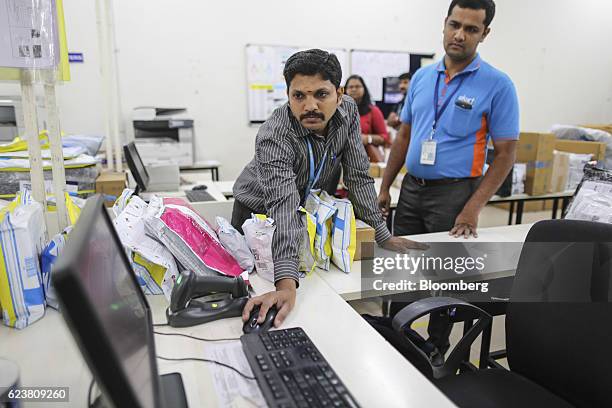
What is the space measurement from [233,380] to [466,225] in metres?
1.45

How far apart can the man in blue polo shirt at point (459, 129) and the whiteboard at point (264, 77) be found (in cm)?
254

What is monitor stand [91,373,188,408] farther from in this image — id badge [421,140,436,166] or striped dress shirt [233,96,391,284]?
id badge [421,140,436,166]

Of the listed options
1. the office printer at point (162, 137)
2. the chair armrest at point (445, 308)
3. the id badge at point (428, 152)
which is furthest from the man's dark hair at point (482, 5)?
the office printer at point (162, 137)

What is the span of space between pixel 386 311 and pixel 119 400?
7.28 feet

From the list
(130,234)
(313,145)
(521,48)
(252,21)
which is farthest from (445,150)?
(521,48)

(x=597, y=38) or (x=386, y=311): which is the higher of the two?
(x=597, y=38)

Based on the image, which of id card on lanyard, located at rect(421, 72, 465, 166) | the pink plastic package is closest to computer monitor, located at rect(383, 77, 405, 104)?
id card on lanyard, located at rect(421, 72, 465, 166)

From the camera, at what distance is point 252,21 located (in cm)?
442

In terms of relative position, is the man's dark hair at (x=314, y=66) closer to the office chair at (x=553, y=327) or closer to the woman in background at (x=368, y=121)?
the office chair at (x=553, y=327)

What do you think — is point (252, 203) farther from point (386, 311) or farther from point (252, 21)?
point (252, 21)

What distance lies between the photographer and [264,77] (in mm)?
4574

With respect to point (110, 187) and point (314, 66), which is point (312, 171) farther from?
point (110, 187)

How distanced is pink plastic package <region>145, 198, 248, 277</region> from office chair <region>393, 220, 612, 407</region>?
57 centimetres

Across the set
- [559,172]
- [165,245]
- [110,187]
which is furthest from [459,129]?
[110,187]
